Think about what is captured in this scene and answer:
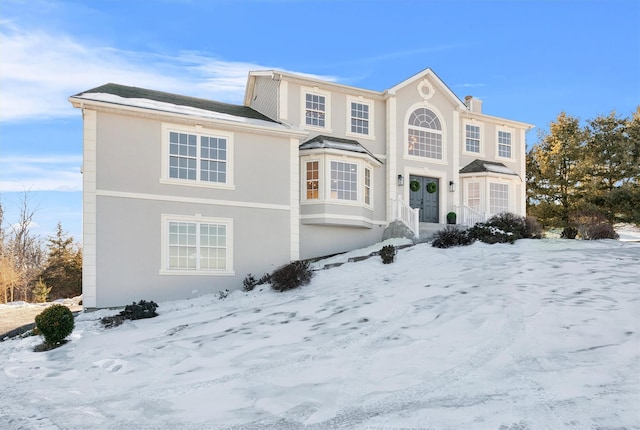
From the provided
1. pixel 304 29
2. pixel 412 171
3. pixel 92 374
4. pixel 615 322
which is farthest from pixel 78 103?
pixel 615 322

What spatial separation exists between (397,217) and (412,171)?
2.24 m

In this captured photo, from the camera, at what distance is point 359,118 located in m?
20.0

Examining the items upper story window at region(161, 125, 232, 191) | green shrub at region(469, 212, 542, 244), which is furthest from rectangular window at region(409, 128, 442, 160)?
upper story window at region(161, 125, 232, 191)

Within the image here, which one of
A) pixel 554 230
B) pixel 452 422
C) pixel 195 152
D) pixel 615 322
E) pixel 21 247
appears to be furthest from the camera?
pixel 21 247

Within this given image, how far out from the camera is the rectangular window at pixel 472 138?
22547mm

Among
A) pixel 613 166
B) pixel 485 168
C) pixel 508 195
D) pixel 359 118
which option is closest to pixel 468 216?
pixel 485 168

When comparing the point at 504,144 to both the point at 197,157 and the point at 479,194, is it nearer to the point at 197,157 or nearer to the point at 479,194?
the point at 479,194

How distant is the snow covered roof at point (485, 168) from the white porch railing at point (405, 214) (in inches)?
156

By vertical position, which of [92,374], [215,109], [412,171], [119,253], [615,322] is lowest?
[92,374]

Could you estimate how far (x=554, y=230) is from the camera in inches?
1071

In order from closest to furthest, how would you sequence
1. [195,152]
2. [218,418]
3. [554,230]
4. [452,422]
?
[452,422]
[218,418]
[195,152]
[554,230]

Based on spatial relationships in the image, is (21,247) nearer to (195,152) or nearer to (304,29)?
(195,152)

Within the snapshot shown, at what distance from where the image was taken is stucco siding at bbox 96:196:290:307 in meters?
14.1

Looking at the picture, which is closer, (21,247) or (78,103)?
(78,103)
